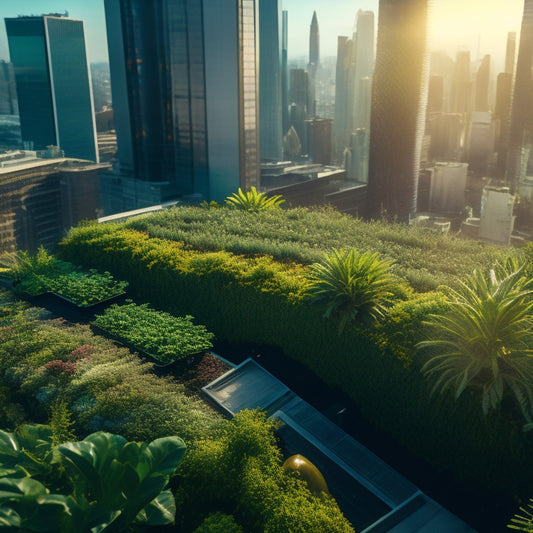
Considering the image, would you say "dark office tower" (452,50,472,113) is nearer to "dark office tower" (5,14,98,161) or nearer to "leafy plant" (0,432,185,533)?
"dark office tower" (5,14,98,161)

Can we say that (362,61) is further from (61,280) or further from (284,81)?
(61,280)

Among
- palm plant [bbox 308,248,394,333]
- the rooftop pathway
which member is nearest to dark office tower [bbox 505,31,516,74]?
palm plant [bbox 308,248,394,333]

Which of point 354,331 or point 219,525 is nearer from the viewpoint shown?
point 219,525

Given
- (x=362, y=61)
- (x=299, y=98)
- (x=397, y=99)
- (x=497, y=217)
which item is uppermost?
(x=362, y=61)

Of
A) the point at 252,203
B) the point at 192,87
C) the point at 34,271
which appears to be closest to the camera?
the point at 34,271

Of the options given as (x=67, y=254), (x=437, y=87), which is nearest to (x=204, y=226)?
(x=67, y=254)

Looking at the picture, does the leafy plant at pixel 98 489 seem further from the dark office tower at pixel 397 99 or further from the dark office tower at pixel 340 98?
the dark office tower at pixel 340 98

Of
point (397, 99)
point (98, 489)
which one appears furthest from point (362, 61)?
point (98, 489)
